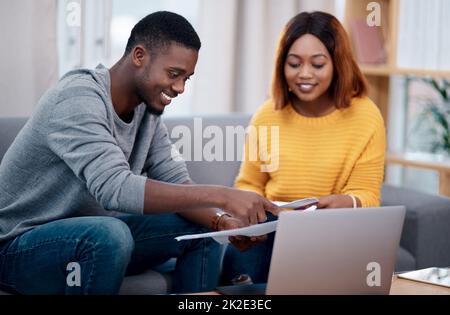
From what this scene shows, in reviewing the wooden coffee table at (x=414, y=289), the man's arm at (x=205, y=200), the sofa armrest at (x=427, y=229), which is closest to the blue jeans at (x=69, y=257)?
the man's arm at (x=205, y=200)

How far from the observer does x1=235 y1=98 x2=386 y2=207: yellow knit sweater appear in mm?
2209

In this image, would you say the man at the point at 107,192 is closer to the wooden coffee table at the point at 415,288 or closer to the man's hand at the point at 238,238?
the man's hand at the point at 238,238

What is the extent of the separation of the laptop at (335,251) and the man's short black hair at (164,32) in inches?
24.1

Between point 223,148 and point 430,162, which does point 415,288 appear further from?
point 430,162

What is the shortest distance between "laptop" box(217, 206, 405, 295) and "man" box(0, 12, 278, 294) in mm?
211

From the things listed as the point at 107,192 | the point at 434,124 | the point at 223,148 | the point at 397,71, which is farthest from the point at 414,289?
the point at 434,124

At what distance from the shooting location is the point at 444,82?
310 centimetres

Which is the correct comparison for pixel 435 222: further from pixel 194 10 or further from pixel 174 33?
pixel 194 10

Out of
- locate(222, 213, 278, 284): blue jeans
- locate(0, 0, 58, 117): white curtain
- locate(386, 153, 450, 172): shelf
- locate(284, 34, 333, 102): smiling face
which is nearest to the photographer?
locate(222, 213, 278, 284): blue jeans

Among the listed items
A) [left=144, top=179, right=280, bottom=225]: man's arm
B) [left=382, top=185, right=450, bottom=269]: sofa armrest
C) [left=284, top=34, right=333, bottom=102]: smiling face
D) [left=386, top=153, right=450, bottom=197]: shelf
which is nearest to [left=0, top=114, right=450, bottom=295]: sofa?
[left=382, top=185, right=450, bottom=269]: sofa armrest

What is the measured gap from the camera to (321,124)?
2.26 metres

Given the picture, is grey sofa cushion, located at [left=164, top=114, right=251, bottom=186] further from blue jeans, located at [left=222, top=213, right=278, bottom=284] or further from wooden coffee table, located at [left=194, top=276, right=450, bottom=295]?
wooden coffee table, located at [left=194, top=276, right=450, bottom=295]

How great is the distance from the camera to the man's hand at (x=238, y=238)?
182 centimetres

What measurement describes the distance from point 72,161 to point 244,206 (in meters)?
0.38
